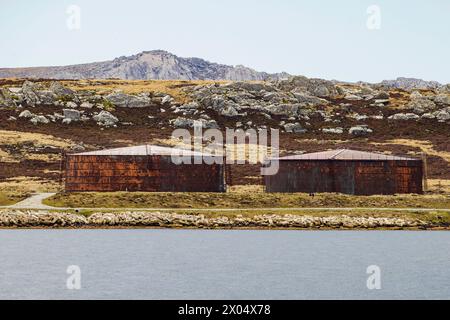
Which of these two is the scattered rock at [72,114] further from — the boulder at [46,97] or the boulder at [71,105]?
the boulder at [46,97]

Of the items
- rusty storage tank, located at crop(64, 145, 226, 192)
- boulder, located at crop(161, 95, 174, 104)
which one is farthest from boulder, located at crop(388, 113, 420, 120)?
rusty storage tank, located at crop(64, 145, 226, 192)

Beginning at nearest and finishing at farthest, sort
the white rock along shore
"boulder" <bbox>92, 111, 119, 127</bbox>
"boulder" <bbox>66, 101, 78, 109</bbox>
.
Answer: the white rock along shore → "boulder" <bbox>92, 111, 119, 127</bbox> → "boulder" <bbox>66, 101, 78, 109</bbox>

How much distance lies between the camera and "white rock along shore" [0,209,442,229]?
225 ft

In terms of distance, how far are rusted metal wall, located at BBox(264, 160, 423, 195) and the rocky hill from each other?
1902 centimetres

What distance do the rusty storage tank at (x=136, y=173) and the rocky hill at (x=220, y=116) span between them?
20.7 metres

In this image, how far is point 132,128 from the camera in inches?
5522

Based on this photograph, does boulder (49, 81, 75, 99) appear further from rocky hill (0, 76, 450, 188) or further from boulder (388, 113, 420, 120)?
boulder (388, 113, 420, 120)

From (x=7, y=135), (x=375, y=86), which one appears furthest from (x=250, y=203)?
(x=375, y=86)

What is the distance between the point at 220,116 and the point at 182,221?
264ft

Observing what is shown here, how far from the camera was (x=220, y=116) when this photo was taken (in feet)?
489

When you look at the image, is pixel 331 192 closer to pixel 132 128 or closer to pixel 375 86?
pixel 132 128

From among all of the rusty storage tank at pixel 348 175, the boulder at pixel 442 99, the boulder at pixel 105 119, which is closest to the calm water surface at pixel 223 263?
the rusty storage tank at pixel 348 175

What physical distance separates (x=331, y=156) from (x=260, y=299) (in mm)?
53572

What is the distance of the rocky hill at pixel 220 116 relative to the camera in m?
123
